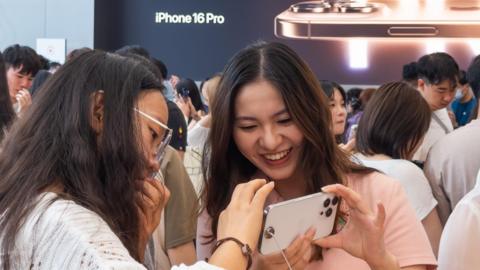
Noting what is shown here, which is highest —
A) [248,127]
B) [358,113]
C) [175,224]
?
[248,127]

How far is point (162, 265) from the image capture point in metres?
2.29

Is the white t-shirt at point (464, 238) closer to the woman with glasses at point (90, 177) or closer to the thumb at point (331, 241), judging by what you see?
the thumb at point (331, 241)

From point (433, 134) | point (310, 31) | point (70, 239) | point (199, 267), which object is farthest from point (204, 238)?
point (310, 31)

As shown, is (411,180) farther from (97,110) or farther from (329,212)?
(97,110)

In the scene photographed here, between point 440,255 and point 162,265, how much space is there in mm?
893

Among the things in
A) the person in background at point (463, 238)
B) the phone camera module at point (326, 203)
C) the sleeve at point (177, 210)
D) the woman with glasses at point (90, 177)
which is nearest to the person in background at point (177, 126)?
the sleeve at point (177, 210)

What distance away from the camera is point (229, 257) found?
4.09ft

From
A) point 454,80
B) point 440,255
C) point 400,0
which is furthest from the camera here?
point 400,0

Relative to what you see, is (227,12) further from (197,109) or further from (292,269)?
(292,269)

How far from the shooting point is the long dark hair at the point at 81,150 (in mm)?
1136

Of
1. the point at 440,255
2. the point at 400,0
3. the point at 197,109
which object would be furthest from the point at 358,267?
the point at 400,0

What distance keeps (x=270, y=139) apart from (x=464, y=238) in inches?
22.6

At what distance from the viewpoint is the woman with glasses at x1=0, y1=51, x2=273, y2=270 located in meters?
1.06

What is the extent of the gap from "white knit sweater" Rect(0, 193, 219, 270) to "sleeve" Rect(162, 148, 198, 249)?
1216 mm
